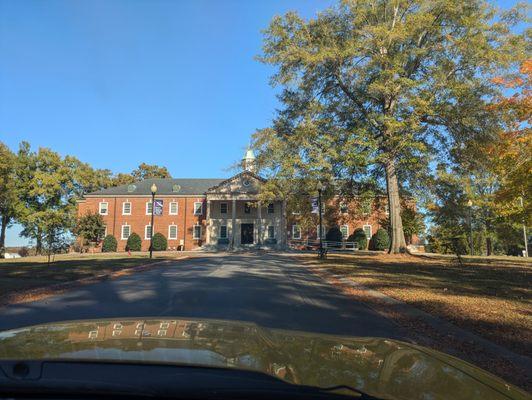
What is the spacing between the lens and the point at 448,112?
2455 centimetres

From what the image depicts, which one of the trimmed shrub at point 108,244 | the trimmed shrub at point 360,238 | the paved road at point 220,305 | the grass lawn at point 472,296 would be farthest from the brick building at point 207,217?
the paved road at point 220,305

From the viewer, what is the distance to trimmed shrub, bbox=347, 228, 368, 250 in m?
52.5

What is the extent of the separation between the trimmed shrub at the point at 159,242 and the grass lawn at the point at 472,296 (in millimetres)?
35803

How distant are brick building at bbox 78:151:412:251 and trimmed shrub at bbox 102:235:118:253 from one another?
7.15ft

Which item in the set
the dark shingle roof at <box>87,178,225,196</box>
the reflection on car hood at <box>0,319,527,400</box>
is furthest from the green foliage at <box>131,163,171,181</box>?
the reflection on car hood at <box>0,319,527,400</box>

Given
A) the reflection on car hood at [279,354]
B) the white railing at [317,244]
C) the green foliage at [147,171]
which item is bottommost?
the reflection on car hood at [279,354]

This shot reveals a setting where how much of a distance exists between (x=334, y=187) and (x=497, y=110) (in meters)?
10.3

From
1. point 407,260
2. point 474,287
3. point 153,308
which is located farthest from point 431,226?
point 153,308

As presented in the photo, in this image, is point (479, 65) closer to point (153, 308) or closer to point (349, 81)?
point (349, 81)

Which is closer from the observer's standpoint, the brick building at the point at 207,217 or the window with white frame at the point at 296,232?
the brick building at the point at 207,217

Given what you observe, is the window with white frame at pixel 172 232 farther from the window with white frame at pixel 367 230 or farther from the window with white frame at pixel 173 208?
the window with white frame at pixel 367 230

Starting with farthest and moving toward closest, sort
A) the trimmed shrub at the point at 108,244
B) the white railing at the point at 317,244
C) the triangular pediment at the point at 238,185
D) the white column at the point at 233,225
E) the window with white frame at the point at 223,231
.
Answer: the window with white frame at the point at 223,231
the trimmed shrub at the point at 108,244
the triangular pediment at the point at 238,185
the white column at the point at 233,225
the white railing at the point at 317,244

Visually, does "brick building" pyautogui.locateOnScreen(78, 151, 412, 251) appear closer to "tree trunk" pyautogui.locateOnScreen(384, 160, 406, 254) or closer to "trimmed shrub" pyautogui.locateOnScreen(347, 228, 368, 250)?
"trimmed shrub" pyautogui.locateOnScreen(347, 228, 368, 250)

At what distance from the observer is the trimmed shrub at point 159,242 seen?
172ft
